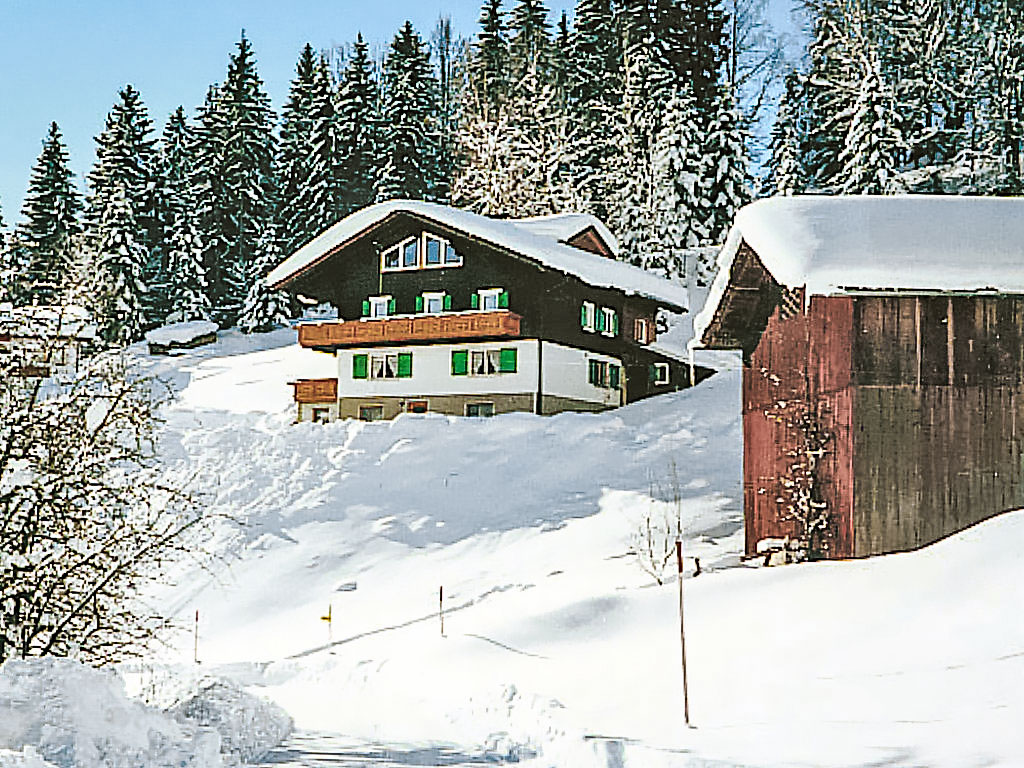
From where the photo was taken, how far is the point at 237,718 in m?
10.9

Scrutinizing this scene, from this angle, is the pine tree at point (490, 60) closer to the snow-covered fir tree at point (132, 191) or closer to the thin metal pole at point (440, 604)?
the snow-covered fir tree at point (132, 191)

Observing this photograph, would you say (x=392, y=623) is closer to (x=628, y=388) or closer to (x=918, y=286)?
(x=918, y=286)

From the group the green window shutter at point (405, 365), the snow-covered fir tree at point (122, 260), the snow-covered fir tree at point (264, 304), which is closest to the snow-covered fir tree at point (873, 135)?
the green window shutter at point (405, 365)

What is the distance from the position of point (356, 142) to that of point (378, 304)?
25351 millimetres

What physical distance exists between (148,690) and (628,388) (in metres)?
30.1

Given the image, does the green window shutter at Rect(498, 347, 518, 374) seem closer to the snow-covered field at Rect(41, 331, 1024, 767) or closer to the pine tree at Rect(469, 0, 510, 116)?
the snow-covered field at Rect(41, 331, 1024, 767)

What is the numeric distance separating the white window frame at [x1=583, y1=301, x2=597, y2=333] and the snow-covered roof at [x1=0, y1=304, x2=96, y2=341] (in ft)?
95.2

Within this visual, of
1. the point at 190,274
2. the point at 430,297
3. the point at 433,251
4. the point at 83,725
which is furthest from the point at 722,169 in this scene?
the point at 83,725

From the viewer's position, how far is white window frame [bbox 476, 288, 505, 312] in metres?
38.2

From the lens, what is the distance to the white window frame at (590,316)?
1561 inches

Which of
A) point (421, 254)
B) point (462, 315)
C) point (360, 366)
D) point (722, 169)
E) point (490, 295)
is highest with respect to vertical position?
point (722, 169)

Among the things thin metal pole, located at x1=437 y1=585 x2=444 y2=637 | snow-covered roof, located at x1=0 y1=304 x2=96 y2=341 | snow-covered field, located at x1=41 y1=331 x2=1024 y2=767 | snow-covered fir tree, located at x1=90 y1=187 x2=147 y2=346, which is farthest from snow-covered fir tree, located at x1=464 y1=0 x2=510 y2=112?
snow-covered roof, located at x1=0 y1=304 x2=96 y2=341

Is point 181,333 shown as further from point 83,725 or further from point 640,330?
point 83,725

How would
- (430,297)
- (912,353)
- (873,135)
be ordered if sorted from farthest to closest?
(873,135) < (430,297) < (912,353)
